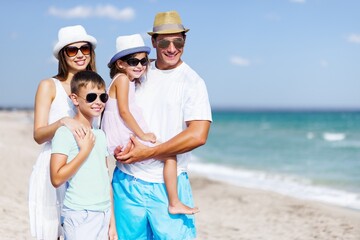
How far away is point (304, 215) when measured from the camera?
1016 cm

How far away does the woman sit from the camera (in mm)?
3500

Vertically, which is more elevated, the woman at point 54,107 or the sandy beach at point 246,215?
the woman at point 54,107

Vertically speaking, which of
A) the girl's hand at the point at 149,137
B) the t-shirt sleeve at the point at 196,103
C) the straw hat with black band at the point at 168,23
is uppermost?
the straw hat with black band at the point at 168,23

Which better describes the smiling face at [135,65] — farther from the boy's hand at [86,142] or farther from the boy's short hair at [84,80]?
the boy's hand at [86,142]

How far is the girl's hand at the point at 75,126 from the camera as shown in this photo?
10.4ft

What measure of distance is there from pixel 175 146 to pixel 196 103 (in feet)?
1.02

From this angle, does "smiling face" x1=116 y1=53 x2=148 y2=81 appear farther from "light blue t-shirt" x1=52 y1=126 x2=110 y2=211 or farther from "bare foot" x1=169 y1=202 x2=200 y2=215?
"bare foot" x1=169 y1=202 x2=200 y2=215

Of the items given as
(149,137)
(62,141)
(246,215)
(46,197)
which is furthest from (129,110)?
(246,215)

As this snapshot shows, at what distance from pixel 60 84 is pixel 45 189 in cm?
73

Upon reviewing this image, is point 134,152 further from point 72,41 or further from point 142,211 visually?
point 72,41

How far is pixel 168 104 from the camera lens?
346 cm

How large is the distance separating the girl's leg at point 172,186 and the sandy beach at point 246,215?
3.77m

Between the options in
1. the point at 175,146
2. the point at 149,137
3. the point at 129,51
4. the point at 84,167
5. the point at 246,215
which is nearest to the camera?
the point at 84,167

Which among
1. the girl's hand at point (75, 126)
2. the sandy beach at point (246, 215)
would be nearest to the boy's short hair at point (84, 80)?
the girl's hand at point (75, 126)
